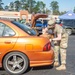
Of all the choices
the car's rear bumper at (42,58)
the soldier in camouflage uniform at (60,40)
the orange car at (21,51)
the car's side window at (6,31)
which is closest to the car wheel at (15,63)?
the orange car at (21,51)

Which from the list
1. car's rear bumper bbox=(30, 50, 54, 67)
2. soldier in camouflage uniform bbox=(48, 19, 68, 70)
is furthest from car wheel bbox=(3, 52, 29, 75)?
soldier in camouflage uniform bbox=(48, 19, 68, 70)

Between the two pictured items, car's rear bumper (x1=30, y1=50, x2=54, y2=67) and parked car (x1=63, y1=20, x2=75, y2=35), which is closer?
car's rear bumper (x1=30, y1=50, x2=54, y2=67)

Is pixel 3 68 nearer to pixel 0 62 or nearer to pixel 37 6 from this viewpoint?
pixel 0 62

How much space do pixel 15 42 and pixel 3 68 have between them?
0.98 metres

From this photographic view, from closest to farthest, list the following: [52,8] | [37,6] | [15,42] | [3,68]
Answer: [15,42], [3,68], [37,6], [52,8]

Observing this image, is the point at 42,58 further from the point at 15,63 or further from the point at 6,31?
the point at 6,31

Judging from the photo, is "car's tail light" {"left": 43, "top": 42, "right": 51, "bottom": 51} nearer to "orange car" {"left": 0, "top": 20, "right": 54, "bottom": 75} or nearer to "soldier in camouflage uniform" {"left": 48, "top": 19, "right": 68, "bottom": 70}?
"orange car" {"left": 0, "top": 20, "right": 54, "bottom": 75}

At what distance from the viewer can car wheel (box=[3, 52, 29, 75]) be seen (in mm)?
6946

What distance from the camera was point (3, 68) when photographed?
745 cm

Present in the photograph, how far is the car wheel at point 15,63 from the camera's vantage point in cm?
695

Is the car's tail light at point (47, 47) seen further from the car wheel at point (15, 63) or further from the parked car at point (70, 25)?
the parked car at point (70, 25)

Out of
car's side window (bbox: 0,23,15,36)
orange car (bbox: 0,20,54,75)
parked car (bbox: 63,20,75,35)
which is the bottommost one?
parked car (bbox: 63,20,75,35)

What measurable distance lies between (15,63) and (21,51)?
41 centimetres

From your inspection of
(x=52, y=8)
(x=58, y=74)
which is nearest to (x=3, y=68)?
(x=58, y=74)
